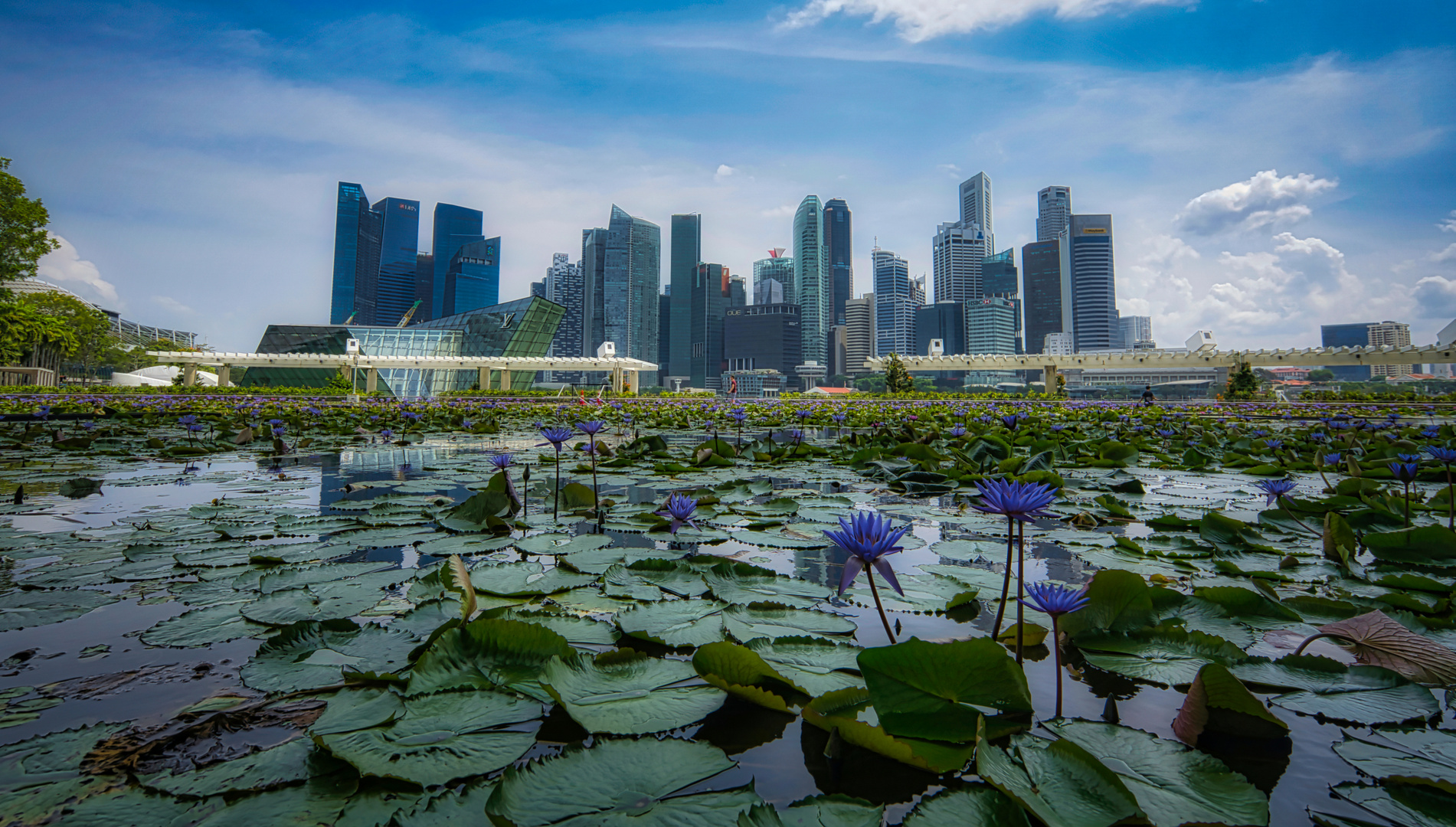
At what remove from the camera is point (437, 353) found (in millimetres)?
40312

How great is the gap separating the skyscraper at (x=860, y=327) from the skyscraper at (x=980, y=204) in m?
47.7

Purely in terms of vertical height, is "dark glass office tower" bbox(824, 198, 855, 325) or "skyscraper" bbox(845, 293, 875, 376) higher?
"dark glass office tower" bbox(824, 198, 855, 325)

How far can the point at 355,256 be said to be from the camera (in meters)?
130

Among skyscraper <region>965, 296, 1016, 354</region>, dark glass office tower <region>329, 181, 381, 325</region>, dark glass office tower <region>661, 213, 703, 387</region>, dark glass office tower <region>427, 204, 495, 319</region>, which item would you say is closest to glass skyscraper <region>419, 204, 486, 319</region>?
dark glass office tower <region>427, 204, 495, 319</region>

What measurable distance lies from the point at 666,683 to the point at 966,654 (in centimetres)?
46

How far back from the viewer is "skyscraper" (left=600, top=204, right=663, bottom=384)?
136250 mm

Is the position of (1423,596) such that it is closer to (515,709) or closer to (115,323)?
(515,709)

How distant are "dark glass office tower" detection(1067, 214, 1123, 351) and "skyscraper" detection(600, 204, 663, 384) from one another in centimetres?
9662

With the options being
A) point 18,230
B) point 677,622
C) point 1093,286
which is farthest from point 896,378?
point 1093,286

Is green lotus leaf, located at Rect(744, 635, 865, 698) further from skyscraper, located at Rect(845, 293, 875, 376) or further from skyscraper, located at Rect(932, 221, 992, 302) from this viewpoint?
skyscraper, located at Rect(932, 221, 992, 302)

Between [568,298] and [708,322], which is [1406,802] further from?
[568,298]

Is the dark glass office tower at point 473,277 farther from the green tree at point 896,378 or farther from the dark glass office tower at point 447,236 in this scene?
the green tree at point 896,378

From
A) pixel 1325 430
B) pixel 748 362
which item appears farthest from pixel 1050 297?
pixel 1325 430

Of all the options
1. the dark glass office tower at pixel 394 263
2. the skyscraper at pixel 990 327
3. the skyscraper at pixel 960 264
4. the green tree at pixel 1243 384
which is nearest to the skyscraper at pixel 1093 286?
the skyscraper at pixel 990 327
